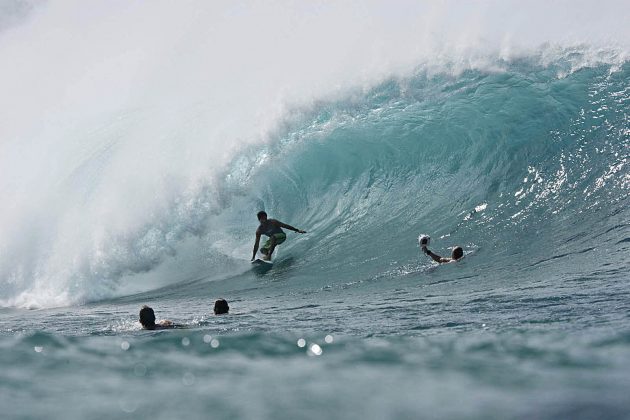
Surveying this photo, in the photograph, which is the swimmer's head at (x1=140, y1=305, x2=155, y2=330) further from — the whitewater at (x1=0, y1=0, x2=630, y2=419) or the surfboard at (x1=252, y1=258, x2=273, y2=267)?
the surfboard at (x1=252, y1=258, x2=273, y2=267)

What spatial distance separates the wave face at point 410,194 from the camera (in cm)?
1277

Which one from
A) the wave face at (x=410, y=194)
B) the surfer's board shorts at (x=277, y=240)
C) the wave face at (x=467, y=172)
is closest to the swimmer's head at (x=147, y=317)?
the wave face at (x=410, y=194)

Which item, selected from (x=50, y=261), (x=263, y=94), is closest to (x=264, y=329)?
(x=50, y=261)

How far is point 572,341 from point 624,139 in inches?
443

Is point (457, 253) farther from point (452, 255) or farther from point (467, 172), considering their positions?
point (467, 172)

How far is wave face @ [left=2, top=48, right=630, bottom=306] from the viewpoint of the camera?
1277 cm

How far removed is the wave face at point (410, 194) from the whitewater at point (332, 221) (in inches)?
3.0

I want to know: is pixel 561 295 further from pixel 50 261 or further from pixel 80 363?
pixel 50 261

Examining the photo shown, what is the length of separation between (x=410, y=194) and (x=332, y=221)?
1964mm

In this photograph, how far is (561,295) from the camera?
831 centimetres

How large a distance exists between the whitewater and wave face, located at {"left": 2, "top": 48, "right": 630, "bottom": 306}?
0.08m

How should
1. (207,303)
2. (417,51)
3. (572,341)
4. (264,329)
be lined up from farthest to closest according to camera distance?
(417,51) < (207,303) < (264,329) < (572,341)

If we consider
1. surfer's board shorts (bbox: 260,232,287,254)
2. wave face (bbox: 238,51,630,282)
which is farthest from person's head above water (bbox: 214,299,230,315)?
surfer's board shorts (bbox: 260,232,287,254)

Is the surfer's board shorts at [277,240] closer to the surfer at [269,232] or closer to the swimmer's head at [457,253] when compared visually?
the surfer at [269,232]
